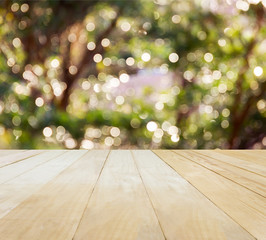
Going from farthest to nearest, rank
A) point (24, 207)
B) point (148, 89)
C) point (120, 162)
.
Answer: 1. point (148, 89)
2. point (120, 162)
3. point (24, 207)

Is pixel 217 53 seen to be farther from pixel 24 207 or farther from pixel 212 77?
pixel 24 207

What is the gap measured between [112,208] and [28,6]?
13.6 feet

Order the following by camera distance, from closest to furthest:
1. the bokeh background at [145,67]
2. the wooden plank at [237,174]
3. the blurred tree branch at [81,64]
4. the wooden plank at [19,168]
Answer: the wooden plank at [237,174] < the wooden plank at [19,168] < the bokeh background at [145,67] < the blurred tree branch at [81,64]

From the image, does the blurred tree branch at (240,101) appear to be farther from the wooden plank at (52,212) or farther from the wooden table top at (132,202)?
the wooden plank at (52,212)

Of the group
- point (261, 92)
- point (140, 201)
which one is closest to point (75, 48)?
point (261, 92)

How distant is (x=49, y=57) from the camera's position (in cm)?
517

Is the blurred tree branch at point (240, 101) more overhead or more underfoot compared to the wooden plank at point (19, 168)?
more overhead

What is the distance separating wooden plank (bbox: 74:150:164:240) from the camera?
84cm

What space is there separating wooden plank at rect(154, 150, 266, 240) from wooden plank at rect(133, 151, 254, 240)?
0.02 metres

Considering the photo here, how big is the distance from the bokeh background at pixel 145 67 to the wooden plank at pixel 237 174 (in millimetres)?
2734

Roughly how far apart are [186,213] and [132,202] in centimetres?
17

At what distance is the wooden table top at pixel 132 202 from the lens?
2.82ft

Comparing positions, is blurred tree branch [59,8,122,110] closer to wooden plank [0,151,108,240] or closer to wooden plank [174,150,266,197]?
wooden plank [174,150,266,197]

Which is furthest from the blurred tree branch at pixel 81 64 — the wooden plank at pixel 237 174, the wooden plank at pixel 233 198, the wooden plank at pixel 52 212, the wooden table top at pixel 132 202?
the wooden plank at pixel 52 212
